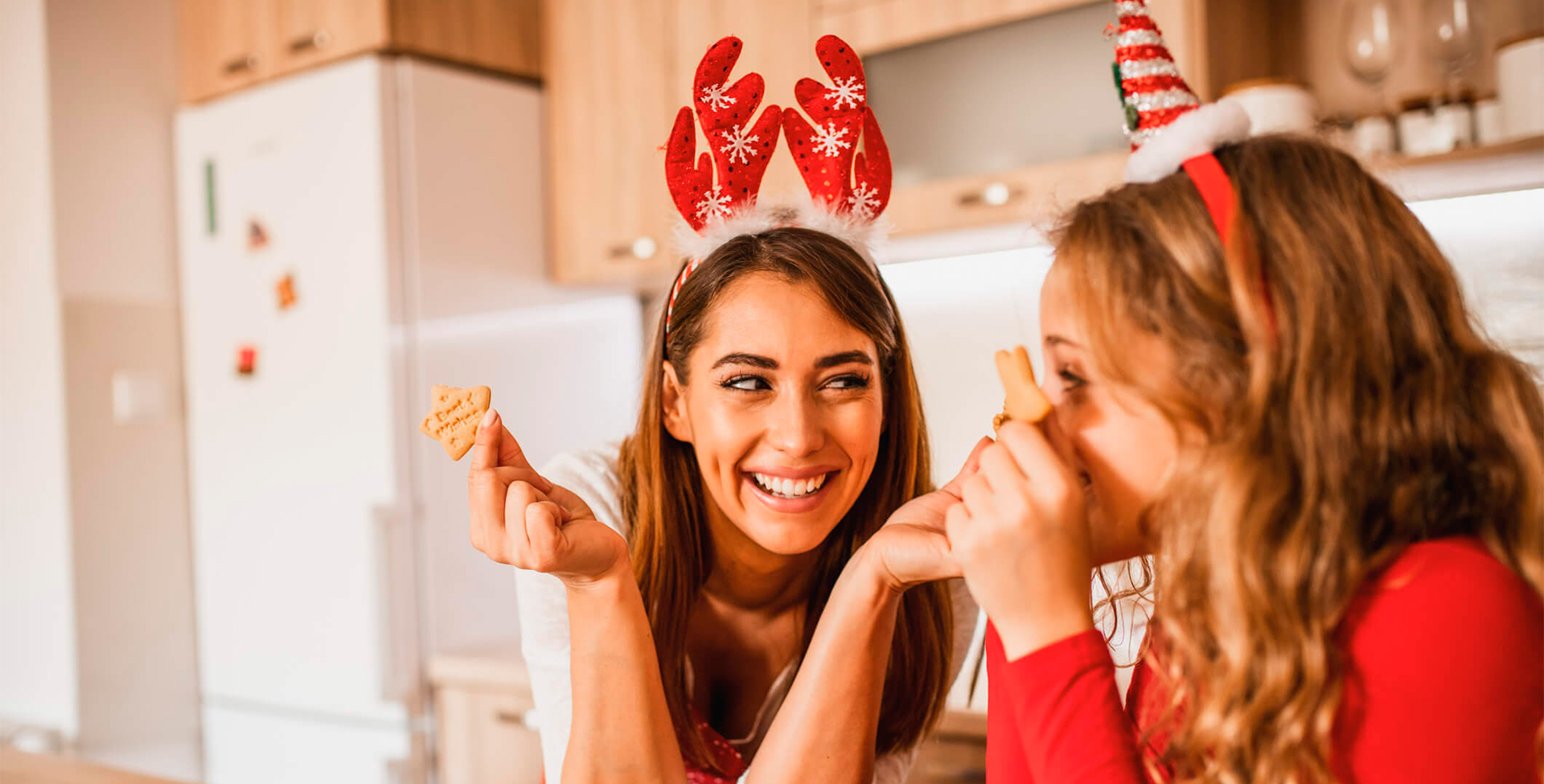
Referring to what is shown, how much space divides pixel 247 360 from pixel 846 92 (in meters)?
2.07

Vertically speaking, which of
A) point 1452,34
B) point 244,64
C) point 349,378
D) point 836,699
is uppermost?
point 244,64

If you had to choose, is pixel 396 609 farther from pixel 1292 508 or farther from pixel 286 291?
pixel 1292 508

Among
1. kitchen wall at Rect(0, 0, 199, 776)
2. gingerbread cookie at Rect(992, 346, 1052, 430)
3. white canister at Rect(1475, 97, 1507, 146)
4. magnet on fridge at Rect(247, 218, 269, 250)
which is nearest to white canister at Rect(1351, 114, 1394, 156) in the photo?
white canister at Rect(1475, 97, 1507, 146)

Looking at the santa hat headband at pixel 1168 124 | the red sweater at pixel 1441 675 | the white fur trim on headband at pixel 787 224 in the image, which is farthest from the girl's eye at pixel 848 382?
the red sweater at pixel 1441 675

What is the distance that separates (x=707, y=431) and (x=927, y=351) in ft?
5.20

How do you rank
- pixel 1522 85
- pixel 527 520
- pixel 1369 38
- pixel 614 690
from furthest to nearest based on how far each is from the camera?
pixel 1369 38
pixel 1522 85
pixel 614 690
pixel 527 520

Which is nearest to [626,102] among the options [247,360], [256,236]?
[256,236]

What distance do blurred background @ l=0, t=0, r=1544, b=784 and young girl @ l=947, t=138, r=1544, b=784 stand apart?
61.9 inches

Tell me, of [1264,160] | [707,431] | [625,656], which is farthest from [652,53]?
[1264,160]

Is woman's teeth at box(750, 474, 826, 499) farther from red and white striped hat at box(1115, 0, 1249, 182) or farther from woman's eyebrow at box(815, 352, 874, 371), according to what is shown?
red and white striped hat at box(1115, 0, 1249, 182)

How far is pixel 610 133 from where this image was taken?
2836 mm

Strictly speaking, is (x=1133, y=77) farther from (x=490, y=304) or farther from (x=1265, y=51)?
(x=490, y=304)

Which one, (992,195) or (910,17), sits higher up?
(910,17)

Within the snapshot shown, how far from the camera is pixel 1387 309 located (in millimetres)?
740
